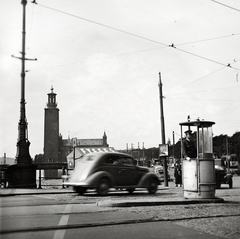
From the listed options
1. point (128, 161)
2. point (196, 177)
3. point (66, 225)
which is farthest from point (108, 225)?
point (128, 161)

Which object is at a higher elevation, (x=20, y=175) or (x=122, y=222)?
(x=20, y=175)

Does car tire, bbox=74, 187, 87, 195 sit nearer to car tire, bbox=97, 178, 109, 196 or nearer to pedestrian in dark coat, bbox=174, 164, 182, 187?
car tire, bbox=97, 178, 109, 196

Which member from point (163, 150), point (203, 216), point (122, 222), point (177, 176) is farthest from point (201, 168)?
point (177, 176)

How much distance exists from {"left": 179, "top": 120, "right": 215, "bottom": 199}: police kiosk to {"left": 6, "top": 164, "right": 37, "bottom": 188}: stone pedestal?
30.9ft

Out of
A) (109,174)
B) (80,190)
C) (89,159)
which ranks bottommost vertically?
(80,190)

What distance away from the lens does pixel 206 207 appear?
10.2 meters

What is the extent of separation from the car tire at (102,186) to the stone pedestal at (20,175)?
18.8 ft

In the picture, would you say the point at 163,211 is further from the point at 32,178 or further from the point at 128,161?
the point at 32,178

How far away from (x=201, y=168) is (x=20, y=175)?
10.4 m

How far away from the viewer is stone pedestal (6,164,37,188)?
62.1 feet

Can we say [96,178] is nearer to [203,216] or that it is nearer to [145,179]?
[145,179]

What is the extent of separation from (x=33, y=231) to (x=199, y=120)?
734cm

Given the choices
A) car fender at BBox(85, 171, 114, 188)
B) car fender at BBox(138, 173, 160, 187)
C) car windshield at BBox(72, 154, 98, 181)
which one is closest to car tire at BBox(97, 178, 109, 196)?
car fender at BBox(85, 171, 114, 188)

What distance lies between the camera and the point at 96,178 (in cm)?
1468
